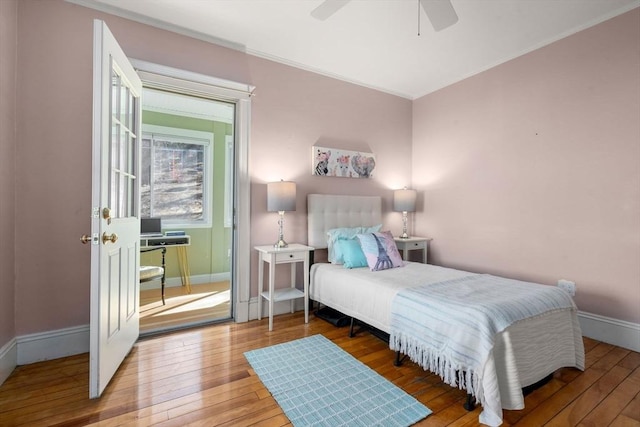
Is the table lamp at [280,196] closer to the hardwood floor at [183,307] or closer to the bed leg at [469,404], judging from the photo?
the hardwood floor at [183,307]

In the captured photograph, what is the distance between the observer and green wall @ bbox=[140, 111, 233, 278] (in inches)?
178

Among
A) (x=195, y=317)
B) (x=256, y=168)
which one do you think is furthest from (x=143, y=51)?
(x=195, y=317)

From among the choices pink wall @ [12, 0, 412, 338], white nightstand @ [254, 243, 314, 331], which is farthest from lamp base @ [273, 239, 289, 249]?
pink wall @ [12, 0, 412, 338]

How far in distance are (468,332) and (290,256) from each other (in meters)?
1.68

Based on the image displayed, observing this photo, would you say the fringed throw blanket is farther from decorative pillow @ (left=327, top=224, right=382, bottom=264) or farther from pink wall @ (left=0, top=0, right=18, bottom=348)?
pink wall @ (left=0, top=0, right=18, bottom=348)

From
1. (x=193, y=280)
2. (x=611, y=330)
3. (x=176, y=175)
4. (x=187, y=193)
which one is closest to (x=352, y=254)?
(x=611, y=330)

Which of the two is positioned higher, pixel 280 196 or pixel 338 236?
pixel 280 196

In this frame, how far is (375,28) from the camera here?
107 inches

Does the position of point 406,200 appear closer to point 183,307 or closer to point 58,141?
point 183,307

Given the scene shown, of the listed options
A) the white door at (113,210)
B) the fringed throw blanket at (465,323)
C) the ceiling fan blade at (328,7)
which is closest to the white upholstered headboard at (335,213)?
the fringed throw blanket at (465,323)

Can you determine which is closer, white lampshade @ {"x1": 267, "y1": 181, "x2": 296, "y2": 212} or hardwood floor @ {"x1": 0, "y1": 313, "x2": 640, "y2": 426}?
hardwood floor @ {"x1": 0, "y1": 313, "x2": 640, "y2": 426}

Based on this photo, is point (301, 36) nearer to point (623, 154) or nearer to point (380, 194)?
point (380, 194)

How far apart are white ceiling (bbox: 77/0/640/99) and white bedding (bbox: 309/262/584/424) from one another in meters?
2.16

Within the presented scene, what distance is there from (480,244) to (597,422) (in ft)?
6.79
